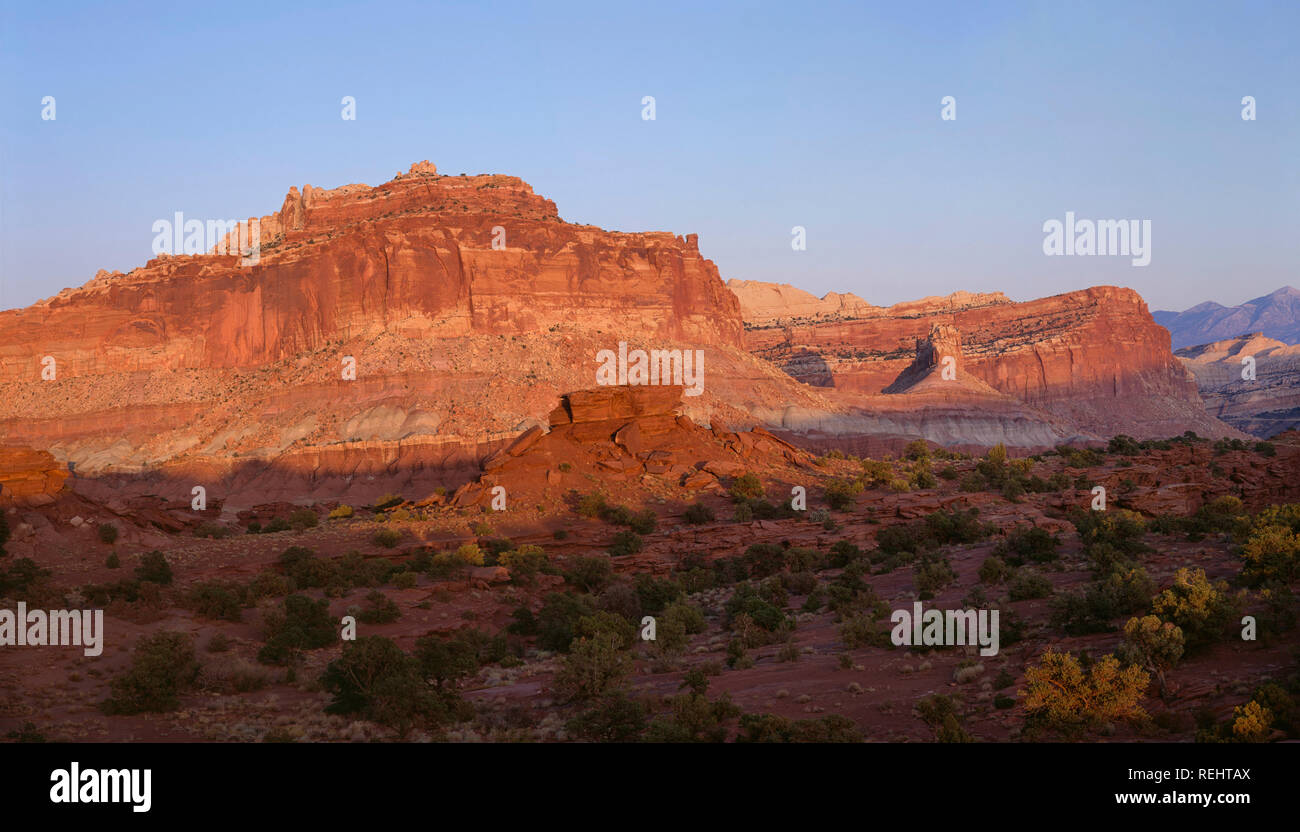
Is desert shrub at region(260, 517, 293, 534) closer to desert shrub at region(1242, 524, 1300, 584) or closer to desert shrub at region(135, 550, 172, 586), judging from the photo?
desert shrub at region(135, 550, 172, 586)

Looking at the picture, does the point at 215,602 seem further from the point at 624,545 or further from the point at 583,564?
the point at 624,545

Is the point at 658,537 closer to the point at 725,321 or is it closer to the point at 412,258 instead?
the point at 412,258

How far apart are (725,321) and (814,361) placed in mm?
36940

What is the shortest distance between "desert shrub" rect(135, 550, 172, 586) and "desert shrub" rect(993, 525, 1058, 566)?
77.0 ft

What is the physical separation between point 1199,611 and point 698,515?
2040 centimetres

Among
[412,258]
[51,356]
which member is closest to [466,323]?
[412,258]

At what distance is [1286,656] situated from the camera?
45.2 feet

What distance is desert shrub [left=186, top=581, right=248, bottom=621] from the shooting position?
24.7m

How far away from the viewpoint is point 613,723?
15180 mm

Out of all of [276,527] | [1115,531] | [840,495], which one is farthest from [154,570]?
[1115,531]

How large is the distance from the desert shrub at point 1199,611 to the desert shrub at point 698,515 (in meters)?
19.5

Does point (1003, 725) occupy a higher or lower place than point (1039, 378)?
lower

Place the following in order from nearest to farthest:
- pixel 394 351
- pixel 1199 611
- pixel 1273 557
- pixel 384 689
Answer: pixel 1199 611
pixel 384 689
pixel 1273 557
pixel 394 351
